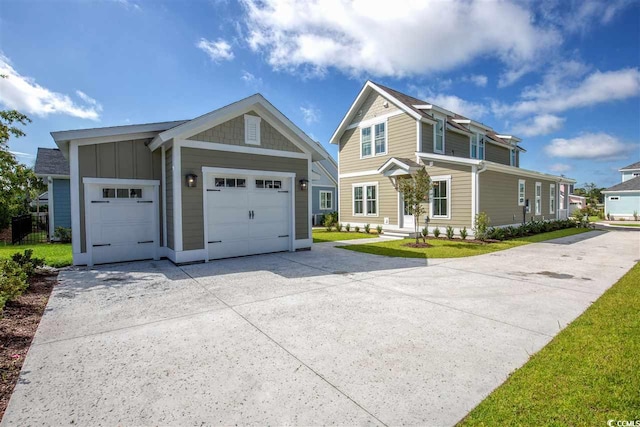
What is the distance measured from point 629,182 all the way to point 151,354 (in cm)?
3878

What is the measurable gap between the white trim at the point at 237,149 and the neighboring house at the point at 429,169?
20.1ft

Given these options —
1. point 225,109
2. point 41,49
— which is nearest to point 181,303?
point 225,109

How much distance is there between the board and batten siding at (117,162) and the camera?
7766 mm

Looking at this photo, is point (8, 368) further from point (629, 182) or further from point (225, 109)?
point (629, 182)

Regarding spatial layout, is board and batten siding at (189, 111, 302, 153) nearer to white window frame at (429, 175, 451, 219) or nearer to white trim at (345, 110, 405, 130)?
white window frame at (429, 175, 451, 219)

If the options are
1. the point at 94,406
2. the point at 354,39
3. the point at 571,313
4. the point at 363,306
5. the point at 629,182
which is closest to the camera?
the point at 94,406

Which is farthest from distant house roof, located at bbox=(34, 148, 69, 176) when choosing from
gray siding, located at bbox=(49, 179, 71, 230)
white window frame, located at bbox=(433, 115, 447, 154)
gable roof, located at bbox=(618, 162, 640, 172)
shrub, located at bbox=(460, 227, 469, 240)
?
Answer: gable roof, located at bbox=(618, 162, 640, 172)

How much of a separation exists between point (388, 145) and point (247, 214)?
9.40 m

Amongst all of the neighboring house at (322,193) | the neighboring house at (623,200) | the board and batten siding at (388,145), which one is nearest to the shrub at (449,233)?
the board and batten siding at (388,145)

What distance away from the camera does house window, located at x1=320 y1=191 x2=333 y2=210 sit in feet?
75.5

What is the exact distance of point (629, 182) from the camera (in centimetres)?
2727

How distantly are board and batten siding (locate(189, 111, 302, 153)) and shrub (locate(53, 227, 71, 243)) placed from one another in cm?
934

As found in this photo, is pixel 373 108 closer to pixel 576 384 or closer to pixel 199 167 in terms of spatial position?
pixel 199 167

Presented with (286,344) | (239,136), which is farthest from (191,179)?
(286,344)
